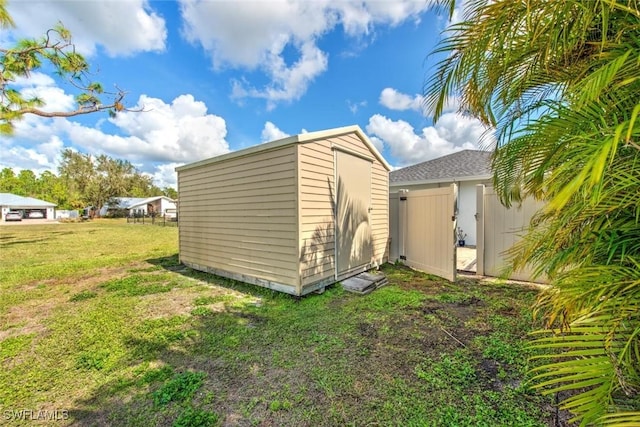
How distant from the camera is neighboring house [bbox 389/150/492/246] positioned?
29.0 feet

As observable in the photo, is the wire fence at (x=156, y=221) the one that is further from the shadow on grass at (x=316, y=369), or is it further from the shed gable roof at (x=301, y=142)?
the shadow on grass at (x=316, y=369)

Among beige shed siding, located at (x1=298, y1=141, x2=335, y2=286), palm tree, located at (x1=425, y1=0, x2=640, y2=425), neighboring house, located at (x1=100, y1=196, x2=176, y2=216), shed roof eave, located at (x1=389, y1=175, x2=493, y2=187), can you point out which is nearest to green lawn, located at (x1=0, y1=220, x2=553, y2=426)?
beige shed siding, located at (x1=298, y1=141, x2=335, y2=286)

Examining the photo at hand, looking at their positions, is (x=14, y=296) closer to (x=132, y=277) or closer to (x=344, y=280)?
(x=132, y=277)

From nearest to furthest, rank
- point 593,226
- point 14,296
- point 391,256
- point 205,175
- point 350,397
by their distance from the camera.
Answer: point 593,226, point 350,397, point 14,296, point 205,175, point 391,256

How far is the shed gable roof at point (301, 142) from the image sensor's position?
12.8 feet

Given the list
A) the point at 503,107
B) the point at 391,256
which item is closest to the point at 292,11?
the point at 503,107

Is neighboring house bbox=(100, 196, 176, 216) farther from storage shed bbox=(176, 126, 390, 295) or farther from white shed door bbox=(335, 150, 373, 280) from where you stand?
white shed door bbox=(335, 150, 373, 280)

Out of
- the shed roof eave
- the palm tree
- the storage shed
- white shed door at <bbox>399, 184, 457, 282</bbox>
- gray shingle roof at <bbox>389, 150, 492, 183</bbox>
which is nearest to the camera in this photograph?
the palm tree

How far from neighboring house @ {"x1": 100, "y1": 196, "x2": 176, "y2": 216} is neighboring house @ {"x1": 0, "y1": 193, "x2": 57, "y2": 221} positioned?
8015 millimetres

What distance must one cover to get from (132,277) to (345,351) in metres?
5.34

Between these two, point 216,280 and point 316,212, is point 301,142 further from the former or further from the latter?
point 216,280

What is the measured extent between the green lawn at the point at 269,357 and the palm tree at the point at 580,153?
0.72 metres

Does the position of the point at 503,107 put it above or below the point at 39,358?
above

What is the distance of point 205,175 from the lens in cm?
552
